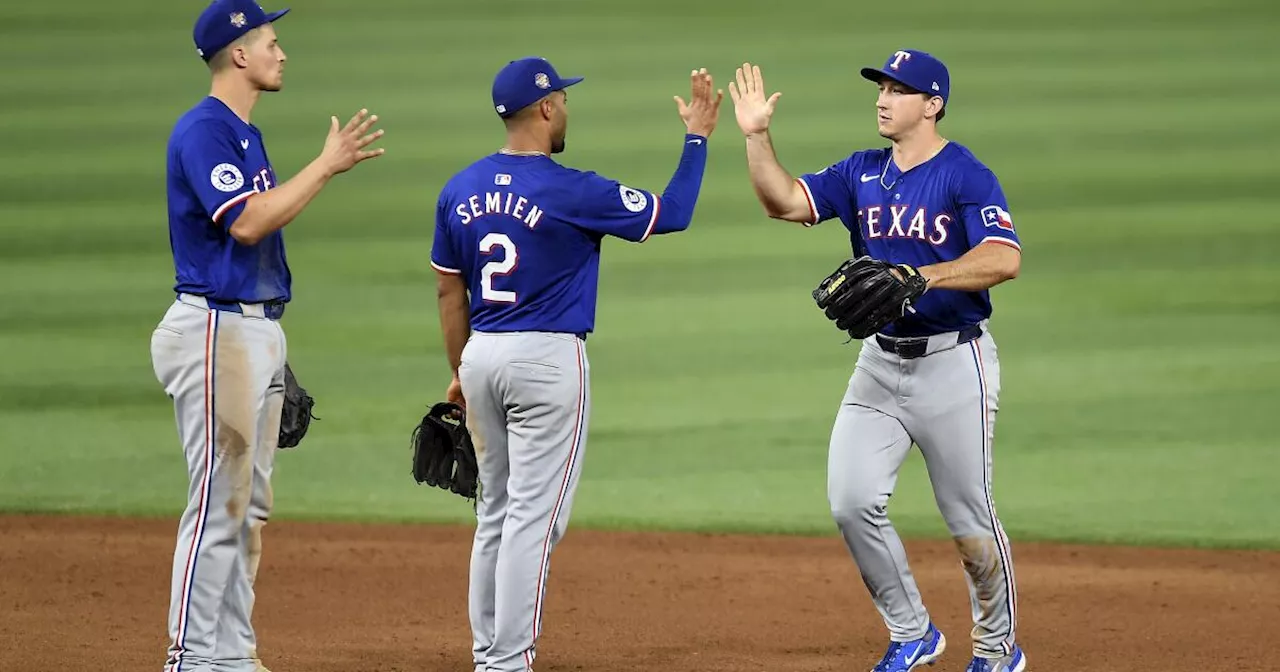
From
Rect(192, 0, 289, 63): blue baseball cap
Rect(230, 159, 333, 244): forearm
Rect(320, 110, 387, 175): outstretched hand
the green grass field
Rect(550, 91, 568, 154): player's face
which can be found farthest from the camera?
the green grass field

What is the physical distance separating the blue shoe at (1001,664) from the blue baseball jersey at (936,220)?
1.06 metres

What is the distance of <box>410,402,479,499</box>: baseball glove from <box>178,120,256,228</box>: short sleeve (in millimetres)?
1027

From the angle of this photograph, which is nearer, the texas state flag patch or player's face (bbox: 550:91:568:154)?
player's face (bbox: 550:91:568:154)

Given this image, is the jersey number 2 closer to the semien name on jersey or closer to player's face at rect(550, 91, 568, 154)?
the semien name on jersey

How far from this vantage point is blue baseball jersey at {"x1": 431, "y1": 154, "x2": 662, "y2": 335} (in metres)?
4.54

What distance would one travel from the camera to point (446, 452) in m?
5.10

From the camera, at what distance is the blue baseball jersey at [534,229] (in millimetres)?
4539

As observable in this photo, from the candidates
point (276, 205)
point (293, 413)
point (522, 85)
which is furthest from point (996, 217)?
point (293, 413)

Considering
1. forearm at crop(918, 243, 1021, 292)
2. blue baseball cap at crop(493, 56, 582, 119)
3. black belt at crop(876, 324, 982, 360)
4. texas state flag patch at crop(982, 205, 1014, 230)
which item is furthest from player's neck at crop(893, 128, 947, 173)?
blue baseball cap at crop(493, 56, 582, 119)

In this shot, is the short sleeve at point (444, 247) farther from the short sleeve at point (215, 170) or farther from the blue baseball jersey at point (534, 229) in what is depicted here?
the short sleeve at point (215, 170)

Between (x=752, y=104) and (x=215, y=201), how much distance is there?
1789 mm

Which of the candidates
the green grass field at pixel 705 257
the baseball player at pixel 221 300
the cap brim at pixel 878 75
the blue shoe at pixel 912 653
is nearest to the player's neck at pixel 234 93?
the baseball player at pixel 221 300

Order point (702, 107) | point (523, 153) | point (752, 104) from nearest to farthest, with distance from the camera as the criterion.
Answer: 1. point (523, 153)
2. point (702, 107)
3. point (752, 104)

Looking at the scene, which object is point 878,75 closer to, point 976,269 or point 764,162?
point 764,162
